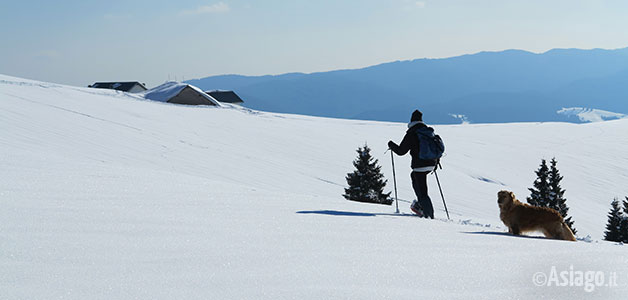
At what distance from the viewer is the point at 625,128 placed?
57.4 meters

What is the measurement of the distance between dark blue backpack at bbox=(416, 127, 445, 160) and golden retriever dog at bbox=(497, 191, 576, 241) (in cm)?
119

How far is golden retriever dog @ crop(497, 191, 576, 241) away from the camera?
5.63 meters

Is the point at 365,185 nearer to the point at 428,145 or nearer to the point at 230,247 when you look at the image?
the point at 428,145

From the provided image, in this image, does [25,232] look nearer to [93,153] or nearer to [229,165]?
[93,153]

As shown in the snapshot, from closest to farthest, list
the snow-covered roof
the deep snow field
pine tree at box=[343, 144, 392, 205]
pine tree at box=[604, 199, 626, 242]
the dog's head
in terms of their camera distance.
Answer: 1. the deep snow field
2. the dog's head
3. pine tree at box=[343, 144, 392, 205]
4. pine tree at box=[604, 199, 626, 242]
5. the snow-covered roof

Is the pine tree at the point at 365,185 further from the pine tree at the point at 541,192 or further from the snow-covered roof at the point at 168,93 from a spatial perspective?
the snow-covered roof at the point at 168,93

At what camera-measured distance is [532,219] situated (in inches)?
231

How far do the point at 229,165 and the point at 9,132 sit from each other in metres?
8.68

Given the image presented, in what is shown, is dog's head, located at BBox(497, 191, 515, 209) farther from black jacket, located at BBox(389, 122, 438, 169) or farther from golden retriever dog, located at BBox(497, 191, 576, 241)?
black jacket, located at BBox(389, 122, 438, 169)

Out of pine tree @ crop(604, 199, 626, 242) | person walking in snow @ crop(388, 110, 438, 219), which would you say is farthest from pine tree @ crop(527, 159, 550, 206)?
person walking in snow @ crop(388, 110, 438, 219)

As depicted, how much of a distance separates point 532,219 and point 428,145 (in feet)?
6.02

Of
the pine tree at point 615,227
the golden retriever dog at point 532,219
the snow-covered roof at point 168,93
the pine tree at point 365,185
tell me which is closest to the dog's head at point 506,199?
the golden retriever dog at point 532,219

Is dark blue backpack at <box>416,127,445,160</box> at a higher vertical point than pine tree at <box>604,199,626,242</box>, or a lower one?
higher

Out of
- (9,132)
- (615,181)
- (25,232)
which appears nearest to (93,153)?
(9,132)
